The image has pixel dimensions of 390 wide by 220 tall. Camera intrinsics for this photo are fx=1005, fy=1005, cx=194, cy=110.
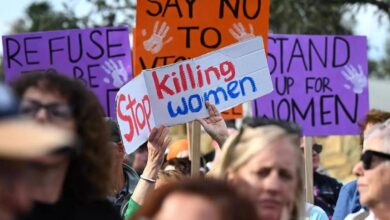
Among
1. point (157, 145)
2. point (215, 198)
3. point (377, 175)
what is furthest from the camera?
point (157, 145)

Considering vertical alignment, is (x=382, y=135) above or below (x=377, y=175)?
above

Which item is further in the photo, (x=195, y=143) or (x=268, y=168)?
(x=195, y=143)

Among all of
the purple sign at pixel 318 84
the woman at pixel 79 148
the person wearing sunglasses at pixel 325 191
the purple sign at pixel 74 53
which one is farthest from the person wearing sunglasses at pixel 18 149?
the purple sign at pixel 74 53

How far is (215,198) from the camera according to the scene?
2068 mm

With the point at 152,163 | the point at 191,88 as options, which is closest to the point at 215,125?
the point at 152,163

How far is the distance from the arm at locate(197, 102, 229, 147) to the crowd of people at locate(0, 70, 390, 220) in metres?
1.06

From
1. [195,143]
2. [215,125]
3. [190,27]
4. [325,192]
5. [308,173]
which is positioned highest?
[190,27]

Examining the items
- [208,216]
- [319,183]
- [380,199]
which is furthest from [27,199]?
[319,183]

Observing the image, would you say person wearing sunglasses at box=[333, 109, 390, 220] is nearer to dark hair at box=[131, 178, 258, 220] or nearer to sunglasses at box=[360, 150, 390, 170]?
sunglasses at box=[360, 150, 390, 170]

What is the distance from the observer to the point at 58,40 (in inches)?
273

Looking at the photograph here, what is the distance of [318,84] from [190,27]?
Answer: 44.5 inches

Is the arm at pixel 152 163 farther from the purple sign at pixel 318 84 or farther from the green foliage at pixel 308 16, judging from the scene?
the green foliage at pixel 308 16

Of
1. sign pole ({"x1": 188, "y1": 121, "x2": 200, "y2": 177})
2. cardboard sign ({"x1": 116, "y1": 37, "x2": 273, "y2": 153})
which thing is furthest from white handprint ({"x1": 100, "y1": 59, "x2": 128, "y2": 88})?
cardboard sign ({"x1": 116, "y1": 37, "x2": 273, "y2": 153})

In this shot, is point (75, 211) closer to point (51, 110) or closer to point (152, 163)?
point (51, 110)
